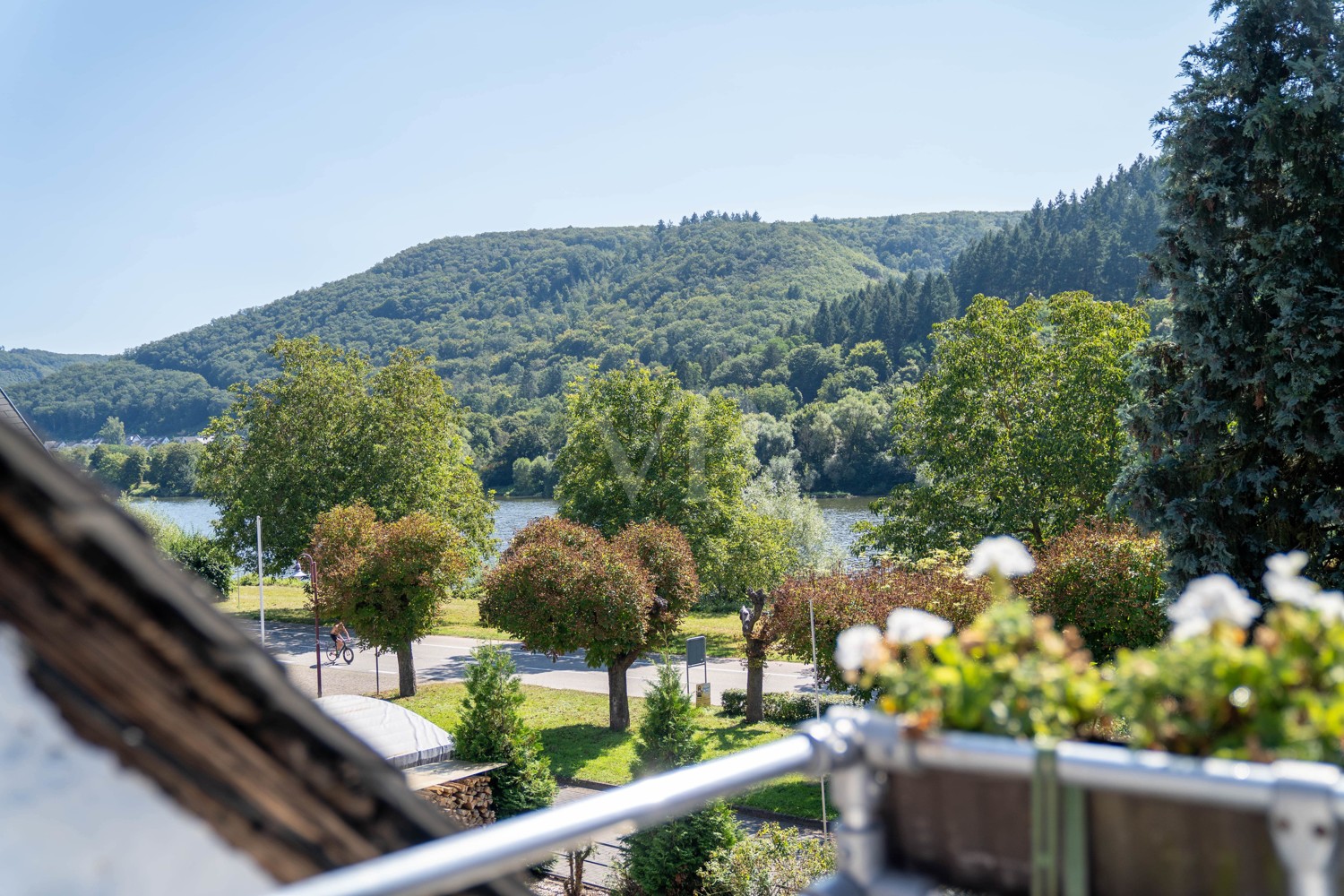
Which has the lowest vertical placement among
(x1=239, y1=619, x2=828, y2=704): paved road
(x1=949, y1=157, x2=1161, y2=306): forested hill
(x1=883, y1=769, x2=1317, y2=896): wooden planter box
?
(x1=239, y1=619, x2=828, y2=704): paved road

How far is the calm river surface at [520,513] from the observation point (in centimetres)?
4647

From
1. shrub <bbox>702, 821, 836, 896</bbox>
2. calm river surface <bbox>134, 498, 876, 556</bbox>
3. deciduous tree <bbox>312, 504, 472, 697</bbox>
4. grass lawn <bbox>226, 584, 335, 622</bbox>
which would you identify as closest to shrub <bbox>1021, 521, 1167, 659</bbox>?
shrub <bbox>702, 821, 836, 896</bbox>

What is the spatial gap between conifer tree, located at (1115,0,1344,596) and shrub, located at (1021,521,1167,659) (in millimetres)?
4183

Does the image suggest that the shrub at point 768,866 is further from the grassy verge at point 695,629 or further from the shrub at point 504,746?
the grassy verge at point 695,629

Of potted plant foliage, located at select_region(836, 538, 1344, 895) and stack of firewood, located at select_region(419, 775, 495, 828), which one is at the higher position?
Result: potted plant foliage, located at select_region(836, 538, 1344, 895)

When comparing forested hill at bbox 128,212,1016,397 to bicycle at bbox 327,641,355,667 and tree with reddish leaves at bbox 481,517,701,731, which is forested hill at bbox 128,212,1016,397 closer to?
bicycle at bbox 327,641,355,667

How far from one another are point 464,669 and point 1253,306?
766 inches

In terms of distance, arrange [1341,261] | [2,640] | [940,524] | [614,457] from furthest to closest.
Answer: [614,457]
[940,524]
[1341,261]
[2,640]

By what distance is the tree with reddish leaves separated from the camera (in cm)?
1947

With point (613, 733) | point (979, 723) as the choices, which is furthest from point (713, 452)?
point (979, 723)

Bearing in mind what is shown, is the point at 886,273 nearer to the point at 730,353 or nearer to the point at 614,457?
the point at 730,353

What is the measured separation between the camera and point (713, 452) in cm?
2942

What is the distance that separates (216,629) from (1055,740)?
1186 millimetres

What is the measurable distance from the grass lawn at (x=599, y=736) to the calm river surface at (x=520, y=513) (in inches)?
775
